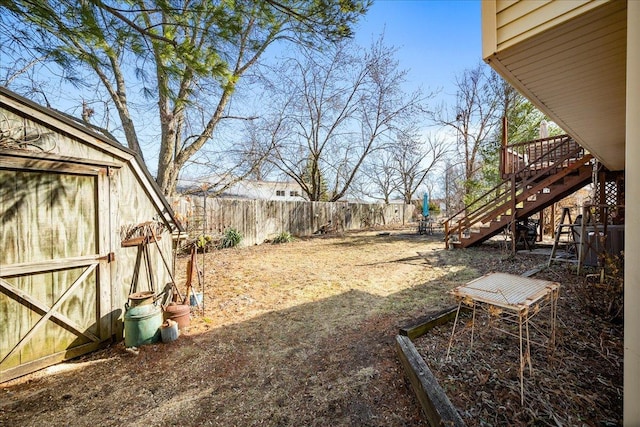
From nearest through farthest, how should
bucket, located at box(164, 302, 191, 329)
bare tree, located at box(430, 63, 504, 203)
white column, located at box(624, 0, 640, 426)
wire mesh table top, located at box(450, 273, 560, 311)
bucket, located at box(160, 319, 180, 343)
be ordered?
1. white column, located at box(624, 0, 640, 426)
2. wire mesh table top, located at box(450, 273, 560, 311)
3. bucket, located at box(160, 319, 180, 343)
4. bucket, located at box(164, 302, 191, 329)
5. bare tree, located at box(430, 63, 504, 203)

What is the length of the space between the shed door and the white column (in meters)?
4.53

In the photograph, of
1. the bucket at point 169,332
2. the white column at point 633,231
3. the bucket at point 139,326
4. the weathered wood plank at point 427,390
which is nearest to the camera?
the white column at point 633,231

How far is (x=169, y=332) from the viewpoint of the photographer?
133 inches

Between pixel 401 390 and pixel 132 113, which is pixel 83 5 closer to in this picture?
pixel 401 390

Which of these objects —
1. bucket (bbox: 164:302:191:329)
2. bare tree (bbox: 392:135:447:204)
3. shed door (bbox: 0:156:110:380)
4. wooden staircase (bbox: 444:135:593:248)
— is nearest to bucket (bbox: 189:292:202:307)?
bucket (bbox: 164:302:191:329)

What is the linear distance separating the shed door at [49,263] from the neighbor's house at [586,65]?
4215mm

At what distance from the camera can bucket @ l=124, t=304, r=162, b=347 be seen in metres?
3.21

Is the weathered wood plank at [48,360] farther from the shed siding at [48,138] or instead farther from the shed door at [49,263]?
the shed siding at [48,138]

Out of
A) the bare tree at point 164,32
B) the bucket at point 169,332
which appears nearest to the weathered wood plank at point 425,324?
the bucket at point 169,332

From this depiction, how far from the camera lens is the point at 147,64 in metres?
3.68

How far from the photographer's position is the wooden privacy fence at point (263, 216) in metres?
9.57

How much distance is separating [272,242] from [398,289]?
7.49m

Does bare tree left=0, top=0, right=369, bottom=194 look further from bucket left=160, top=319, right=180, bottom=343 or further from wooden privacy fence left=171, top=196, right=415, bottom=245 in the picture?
wooden privacy fence left=171, top=196, right=415, bottom=245

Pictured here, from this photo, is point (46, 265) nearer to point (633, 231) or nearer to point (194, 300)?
point (194, 300)
